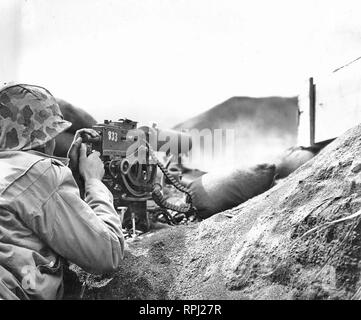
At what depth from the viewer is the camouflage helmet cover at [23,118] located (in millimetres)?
1730

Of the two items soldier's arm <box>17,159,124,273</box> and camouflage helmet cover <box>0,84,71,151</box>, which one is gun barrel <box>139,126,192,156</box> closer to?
camouflage helmet cover <box>0,84,71,151</box>

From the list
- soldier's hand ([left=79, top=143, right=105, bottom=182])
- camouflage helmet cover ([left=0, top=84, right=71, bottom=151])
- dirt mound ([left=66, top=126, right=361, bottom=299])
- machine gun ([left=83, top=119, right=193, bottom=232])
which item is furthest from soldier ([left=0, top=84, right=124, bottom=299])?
machine gun ([left=83, top=119, right=193, bottom=232])

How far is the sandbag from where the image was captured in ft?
14.9

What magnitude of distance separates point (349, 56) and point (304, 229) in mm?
3404

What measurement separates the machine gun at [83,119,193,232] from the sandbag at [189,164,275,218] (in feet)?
1.10

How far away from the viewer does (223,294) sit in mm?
1865

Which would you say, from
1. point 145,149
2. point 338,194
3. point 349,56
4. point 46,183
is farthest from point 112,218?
point 349,56

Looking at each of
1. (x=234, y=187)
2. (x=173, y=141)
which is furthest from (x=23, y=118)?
(x=173, y=141)

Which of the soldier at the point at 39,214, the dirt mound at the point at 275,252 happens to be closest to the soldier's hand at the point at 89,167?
the soldier at the point at 39,214

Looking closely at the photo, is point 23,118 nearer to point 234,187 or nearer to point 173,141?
point 234,187

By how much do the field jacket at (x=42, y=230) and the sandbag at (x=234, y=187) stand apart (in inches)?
116

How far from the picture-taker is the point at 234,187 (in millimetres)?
4570

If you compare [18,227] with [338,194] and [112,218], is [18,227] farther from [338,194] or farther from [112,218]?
[338,194]
